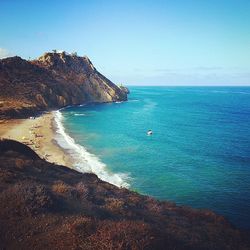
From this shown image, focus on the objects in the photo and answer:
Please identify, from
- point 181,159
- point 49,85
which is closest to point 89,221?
point 181,159

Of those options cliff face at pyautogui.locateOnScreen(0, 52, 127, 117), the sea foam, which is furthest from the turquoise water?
cliff face at pyautogui.locateOnScreen(0, 52, 127, 117)

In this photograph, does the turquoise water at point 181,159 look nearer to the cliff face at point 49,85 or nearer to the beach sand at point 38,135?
the beach sand at point 38,135

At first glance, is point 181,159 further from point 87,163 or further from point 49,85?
point 49,85

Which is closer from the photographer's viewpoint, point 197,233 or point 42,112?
point 197,233

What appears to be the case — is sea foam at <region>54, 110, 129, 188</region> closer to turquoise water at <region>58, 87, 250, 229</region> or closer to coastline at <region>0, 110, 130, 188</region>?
coastline at <region>0, 110, 130, 188</region>

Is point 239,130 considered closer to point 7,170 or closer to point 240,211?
point 240,211

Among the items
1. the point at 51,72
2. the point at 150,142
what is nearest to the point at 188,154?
the point at 150,142
